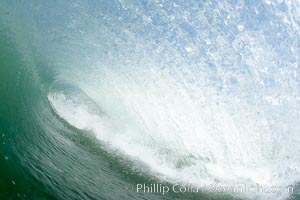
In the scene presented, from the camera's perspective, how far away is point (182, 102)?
7309 mm

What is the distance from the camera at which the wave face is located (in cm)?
629

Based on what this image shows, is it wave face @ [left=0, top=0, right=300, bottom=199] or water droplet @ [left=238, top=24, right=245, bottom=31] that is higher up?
water droplet @ [left=238, top=24, right=245, bottom=31]

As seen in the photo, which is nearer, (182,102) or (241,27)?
(241,27)

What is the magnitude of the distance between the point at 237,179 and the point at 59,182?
349cm

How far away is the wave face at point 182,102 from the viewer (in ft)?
20.6

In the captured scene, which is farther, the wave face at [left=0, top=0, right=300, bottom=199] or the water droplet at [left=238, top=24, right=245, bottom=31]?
the water droplet at [left=238, top=24, right=245, bottom=31]

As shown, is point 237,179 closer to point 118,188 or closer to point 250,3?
point 118,188

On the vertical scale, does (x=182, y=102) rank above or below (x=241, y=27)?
below

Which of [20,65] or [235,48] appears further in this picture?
[20,65]

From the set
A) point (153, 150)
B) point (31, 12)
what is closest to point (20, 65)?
point (31, 12)

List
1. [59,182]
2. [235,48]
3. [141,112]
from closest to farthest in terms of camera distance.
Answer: [59,182]
[235,48]
[141,112]

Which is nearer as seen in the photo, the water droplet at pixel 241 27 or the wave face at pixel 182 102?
the wave face at pixel 182 102

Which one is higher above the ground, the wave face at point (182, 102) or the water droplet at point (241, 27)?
the water droplet at point (241, 27)

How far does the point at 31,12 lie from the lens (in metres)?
9.64
